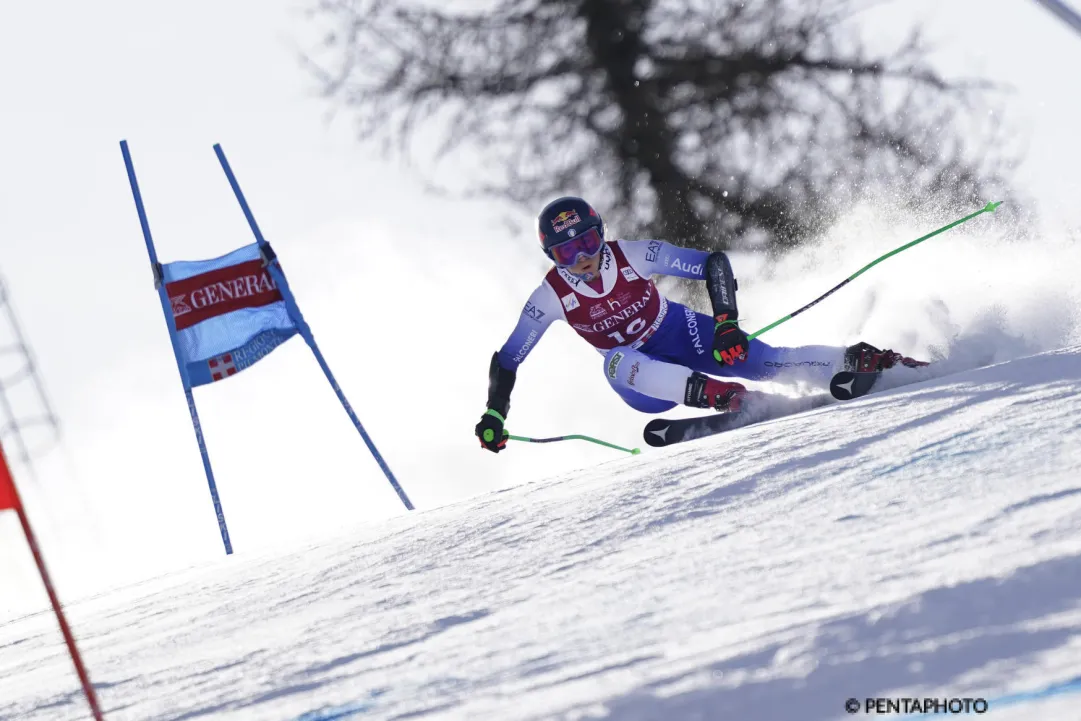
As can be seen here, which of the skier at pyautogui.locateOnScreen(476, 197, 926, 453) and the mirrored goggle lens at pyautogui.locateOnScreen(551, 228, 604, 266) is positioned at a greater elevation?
the mirrored goggle lens at pyautogui.locateOnScreen(551, 228, 604, 266)

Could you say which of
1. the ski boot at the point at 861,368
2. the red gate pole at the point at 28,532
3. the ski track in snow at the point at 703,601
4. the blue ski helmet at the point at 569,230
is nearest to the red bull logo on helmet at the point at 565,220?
the blue ski helmet at the point at 569,230

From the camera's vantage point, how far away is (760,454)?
11.3 ft

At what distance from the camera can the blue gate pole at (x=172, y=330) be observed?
7750 millimetres

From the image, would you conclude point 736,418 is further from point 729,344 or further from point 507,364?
point 507,364

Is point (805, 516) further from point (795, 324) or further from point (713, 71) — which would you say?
point (713, 71)

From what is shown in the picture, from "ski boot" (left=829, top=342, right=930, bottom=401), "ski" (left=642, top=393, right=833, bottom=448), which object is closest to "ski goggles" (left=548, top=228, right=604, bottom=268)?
"ski" (left=642, top=393, right=833, bottom=448)

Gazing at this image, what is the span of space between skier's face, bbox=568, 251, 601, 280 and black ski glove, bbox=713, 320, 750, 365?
27.8 inches

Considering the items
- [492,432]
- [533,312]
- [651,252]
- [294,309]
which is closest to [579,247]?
[651,252]

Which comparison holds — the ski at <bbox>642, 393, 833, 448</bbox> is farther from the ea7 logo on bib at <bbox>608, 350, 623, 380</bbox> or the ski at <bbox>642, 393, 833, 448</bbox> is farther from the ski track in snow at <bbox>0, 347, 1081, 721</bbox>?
the ski track in snow at <bbox>0, 347, 1081, 721</bbox>

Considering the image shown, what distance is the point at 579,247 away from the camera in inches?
226

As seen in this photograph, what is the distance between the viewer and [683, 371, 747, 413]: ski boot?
5410mm

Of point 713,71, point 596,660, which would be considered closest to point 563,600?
point 596,660

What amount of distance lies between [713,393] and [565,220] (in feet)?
3.60

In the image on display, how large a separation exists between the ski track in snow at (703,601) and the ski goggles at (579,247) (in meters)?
1.96
